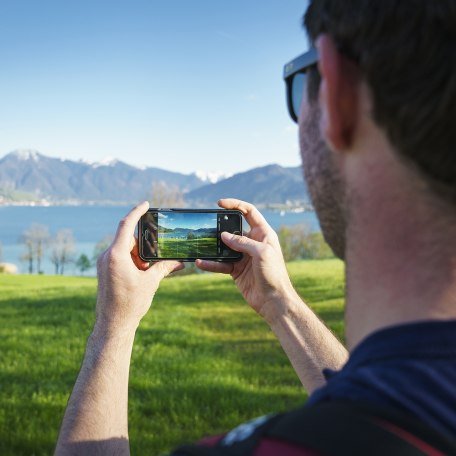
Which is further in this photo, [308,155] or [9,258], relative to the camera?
[9,258]

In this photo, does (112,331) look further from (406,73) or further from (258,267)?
(406,73)

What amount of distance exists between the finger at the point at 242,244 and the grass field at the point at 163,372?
2.40 metres

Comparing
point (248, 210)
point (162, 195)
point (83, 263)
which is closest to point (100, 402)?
point (248, 210)

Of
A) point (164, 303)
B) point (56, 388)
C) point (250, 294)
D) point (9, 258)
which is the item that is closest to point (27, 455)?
point (56, 388)

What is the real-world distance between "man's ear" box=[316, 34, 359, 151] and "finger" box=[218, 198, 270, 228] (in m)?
1.42

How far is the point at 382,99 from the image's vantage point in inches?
33.6

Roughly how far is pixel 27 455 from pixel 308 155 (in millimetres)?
3809

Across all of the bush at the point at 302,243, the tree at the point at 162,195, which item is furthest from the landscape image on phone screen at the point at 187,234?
the bush at the point at 302,243

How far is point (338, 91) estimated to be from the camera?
0.91 m

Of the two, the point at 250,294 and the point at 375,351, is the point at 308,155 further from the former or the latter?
the point at 250,294

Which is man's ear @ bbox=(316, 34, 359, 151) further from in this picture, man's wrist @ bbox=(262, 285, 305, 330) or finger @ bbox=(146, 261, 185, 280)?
finger @ bbox=(146, 261, 185, 280)

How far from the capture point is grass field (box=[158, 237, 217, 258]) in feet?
8.38

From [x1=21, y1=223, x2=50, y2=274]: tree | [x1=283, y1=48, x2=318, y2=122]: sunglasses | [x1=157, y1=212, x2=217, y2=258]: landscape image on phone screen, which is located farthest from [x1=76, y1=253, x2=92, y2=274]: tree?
[x1=283, y1=48, x2=318, y2=122]: sunglasses

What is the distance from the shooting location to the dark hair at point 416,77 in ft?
2.67
